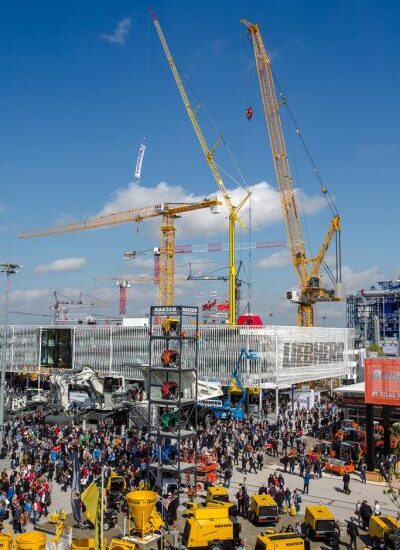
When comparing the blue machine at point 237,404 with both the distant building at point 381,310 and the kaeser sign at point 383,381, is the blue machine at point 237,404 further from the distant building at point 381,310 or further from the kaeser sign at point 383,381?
the distant building at point 381,310

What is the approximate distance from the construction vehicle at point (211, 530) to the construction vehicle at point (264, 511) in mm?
2607

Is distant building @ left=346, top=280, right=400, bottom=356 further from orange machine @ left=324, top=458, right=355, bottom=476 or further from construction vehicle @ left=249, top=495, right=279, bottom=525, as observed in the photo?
construction vehicle @ left=249, top=495, right=279, bottom=525

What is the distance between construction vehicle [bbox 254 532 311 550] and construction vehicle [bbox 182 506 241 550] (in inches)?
77.5

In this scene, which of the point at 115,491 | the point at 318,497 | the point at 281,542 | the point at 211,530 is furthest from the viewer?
the point at 318,497

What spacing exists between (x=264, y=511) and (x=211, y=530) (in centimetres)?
417

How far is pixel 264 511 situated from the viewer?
26.6 meters

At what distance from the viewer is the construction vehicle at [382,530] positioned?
23.0 m

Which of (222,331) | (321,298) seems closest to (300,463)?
(222,331)

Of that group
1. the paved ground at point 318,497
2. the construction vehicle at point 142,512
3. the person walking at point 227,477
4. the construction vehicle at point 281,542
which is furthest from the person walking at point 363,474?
the construction vehicle at point 142,512

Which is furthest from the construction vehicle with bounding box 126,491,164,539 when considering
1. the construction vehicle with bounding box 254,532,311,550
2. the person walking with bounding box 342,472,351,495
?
the person walking with bounding box 342,472,351,495

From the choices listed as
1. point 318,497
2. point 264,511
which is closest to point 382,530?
point 264,511

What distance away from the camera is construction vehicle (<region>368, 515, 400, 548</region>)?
23000 mm

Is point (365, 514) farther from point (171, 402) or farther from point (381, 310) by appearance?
point (381, 310)

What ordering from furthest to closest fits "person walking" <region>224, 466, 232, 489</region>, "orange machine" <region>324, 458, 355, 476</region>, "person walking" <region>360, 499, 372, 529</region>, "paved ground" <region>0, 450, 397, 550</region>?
"orange machine" <region>324, 458, 355, 476</region>, "person walking" <region>224, 466, 232, 489</region>, "person walking" <region>360, 499, 372, 529</region>, "paved ground" <region>0, 450, 397, 550</region>
